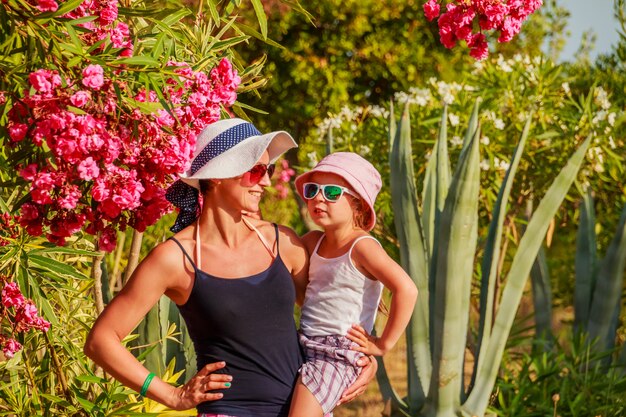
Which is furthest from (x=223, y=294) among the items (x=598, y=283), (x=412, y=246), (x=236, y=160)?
(x=598, y=283)

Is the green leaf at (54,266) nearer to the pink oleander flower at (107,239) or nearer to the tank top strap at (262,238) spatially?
the pink oleander flower at (107,239)

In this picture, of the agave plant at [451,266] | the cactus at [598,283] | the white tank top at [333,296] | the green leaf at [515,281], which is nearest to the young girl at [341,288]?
the white tank top at [333,296]

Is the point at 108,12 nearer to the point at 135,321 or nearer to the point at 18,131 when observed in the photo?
the point at 18,131

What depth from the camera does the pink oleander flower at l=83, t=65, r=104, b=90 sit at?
2430 millimetres

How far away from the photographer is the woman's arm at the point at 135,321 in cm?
259

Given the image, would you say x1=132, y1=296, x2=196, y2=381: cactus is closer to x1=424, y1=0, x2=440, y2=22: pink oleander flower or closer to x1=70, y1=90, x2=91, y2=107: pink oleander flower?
x1=424, y1=0, x2=440, y2=22: pink oleander flower

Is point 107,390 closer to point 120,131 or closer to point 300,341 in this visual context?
point 300,341

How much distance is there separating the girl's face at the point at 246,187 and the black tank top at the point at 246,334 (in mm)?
164

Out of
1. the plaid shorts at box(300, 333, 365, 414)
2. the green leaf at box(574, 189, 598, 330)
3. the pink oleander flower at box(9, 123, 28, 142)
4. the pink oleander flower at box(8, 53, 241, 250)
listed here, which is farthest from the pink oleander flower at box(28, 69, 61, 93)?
the green leaf at box(574, 189, 598, 330)

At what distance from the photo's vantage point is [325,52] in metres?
12.5

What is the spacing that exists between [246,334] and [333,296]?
0.98ft

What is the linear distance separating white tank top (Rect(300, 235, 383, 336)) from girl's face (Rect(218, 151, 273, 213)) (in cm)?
30

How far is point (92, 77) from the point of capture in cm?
243

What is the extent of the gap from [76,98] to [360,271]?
37.1 inches
